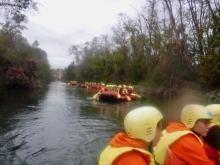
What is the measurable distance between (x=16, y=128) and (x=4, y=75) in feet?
107

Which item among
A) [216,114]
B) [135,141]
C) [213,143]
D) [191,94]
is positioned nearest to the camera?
[135,141]

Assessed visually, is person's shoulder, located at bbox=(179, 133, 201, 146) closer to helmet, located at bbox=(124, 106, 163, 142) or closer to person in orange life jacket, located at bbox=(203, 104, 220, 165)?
helmet, located at bbox=(124, 106, 163, 142)

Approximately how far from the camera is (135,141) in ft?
7.80

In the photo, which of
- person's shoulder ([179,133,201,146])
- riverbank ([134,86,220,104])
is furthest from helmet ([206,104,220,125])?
riverbank ([134,86,220,104])

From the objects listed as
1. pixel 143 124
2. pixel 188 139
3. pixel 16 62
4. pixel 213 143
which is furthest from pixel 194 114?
pixel 16 62

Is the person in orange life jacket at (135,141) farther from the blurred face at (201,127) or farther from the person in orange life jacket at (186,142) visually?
the blurred face at (201,127)

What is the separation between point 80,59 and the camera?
8431cm

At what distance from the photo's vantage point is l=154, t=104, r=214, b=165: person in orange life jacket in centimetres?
277

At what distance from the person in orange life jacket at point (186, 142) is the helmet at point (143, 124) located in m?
0.53

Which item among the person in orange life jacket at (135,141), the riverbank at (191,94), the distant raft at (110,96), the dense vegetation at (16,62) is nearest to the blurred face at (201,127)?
the person in orange life jacket at (135,141)

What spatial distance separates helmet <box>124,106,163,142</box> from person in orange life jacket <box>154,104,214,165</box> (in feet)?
1.74

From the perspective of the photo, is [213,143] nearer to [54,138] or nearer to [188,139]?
[188,139]

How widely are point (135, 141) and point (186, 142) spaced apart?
78 cm

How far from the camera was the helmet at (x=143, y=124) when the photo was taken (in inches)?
94.6
